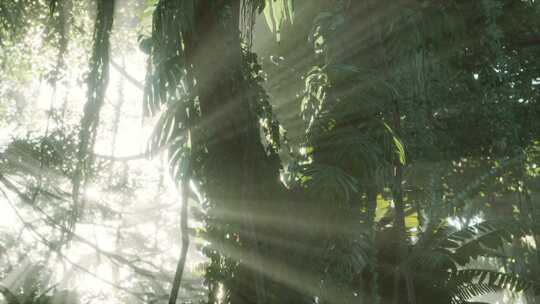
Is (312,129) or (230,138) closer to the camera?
(230,138)

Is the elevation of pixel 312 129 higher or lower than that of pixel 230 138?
higher

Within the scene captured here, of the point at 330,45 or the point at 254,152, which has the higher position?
the point at 330,45

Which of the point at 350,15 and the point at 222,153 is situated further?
the point at 350,15

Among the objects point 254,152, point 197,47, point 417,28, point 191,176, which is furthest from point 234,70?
point 417,28

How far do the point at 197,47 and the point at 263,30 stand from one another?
725 centimetres

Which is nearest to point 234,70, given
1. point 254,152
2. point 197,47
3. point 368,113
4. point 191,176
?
point 197,47

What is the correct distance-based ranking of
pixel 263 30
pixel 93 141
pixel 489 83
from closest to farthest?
pixel 93 141, pixel 489 83, pixel 263 30

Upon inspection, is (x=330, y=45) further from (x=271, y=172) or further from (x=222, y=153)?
(x=222, y=153)

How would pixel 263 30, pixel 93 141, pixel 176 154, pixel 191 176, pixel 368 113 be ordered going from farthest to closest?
pixel 263 30
pixel 368 113
pixel 176 154
pixel 191 176
pixel 93 141

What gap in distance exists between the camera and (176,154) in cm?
367

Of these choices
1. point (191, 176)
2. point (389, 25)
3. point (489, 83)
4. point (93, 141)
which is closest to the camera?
point (93, 141)

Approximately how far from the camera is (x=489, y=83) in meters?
7.52

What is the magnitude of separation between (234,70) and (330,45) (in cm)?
249

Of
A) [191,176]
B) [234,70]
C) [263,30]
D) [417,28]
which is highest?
[263,30]
